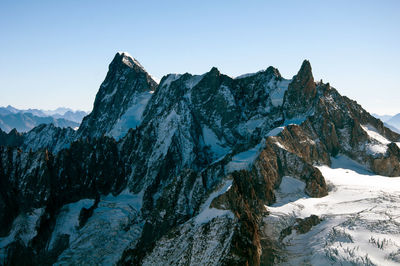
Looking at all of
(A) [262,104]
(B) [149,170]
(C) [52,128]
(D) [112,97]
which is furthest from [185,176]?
(C) [52,128]

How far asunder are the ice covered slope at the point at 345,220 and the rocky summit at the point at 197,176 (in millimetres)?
706

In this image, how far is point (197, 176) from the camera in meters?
91.6

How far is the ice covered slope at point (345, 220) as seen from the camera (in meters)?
56.8

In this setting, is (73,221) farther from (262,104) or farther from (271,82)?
(271,82)

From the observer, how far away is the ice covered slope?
186 ft

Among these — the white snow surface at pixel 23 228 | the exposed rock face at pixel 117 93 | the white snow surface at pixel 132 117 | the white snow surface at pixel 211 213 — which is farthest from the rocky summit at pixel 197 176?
the exposed rock face at pixel 117 93

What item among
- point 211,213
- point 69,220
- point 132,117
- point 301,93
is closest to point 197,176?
point 211,213

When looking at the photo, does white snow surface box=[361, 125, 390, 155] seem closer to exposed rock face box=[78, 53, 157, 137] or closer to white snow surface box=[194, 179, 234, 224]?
white snow surface box=[194, 179, 234, 224]

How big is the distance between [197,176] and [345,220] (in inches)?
1575

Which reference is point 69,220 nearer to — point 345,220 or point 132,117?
point 132,117

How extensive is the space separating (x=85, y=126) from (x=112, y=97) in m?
22.3

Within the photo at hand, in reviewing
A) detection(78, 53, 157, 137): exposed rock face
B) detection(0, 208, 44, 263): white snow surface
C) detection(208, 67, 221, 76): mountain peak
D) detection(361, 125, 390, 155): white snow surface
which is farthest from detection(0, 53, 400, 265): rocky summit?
detection(78, 53, 157, 137): exposed rock face

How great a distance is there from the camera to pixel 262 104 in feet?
422

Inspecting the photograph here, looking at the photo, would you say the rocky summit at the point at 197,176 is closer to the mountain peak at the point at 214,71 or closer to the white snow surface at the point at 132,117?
the mountain peak at the point at 214,71
